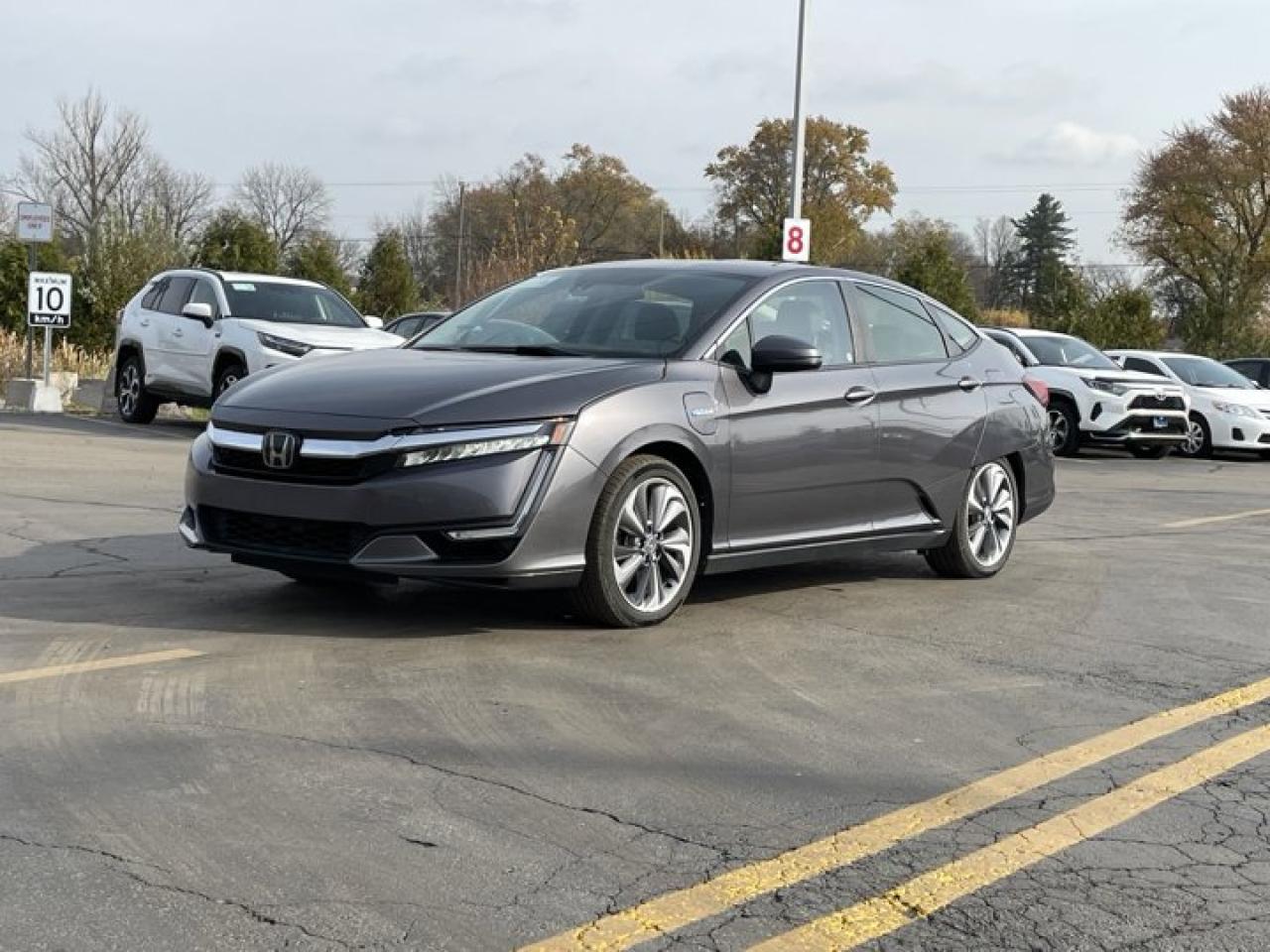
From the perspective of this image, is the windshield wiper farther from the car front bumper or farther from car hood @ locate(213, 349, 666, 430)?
the car front bumper

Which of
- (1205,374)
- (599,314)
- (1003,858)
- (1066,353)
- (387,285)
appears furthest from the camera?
(387,285)

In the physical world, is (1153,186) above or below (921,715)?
above

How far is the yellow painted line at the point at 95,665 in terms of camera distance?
207 inches

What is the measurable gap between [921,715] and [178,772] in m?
2.41

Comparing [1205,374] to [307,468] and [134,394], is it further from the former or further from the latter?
[307,468]

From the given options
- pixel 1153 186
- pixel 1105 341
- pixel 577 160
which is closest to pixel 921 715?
pixel 1105 341

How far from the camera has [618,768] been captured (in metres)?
4.48

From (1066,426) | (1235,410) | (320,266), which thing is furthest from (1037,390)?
(320,266)

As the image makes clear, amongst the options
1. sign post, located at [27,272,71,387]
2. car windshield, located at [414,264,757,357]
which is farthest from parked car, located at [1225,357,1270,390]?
car windshield, located at [414,264,757,357]

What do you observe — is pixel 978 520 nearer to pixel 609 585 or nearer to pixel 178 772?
pixel 609 585

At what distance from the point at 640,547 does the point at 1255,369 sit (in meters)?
22.8

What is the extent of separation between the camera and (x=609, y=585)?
628 centimetres

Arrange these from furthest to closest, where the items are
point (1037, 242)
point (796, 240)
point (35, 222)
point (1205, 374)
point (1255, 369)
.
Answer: point (1037, 242) → point (1255, 369) → point (1205, 374) → point (796, 240) → point (35, 222)

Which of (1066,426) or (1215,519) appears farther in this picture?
(1066,426)
